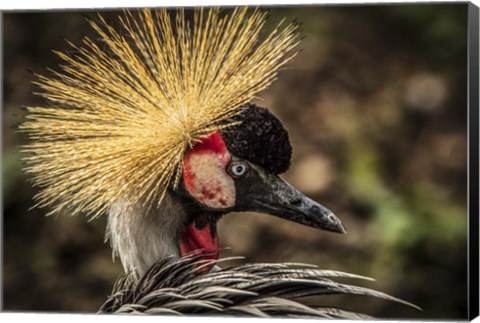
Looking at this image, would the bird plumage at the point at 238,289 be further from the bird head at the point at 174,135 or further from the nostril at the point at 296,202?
the nostril at the point at 296,202

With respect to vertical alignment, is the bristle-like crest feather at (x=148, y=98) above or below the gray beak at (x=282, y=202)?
above

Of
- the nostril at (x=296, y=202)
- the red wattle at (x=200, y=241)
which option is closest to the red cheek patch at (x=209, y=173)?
the red wattle at (x=200, y=241)

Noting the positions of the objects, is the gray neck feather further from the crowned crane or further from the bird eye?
the bird eye

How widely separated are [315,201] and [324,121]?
307mm

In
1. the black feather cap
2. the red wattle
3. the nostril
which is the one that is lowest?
the red wattle

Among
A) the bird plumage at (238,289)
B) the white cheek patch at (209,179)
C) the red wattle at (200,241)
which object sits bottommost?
the bird plumage at (238,289)

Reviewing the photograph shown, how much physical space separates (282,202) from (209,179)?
0.91ft

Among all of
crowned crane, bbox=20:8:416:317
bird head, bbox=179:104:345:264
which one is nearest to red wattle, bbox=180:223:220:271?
crowned crane, bbox=20:8:416:317

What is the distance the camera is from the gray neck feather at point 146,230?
392 cm

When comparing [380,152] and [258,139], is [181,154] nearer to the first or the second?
[258,139]

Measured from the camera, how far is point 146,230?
12.9ft

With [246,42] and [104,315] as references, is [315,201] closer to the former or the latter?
[246,42]

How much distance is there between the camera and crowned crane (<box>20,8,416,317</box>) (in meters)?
3.87

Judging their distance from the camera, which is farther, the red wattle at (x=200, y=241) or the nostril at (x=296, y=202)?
the red wattle at (x=200, y=241)
